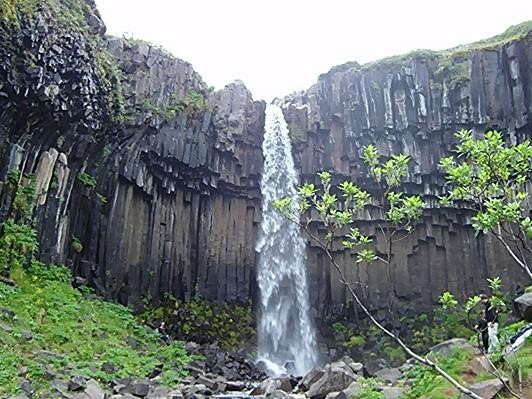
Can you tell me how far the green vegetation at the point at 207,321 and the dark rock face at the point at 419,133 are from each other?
3984mm

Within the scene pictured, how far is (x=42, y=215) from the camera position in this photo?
1591cm

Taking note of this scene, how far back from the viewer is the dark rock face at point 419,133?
78.9 feet

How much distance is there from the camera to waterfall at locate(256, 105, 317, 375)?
23.6m

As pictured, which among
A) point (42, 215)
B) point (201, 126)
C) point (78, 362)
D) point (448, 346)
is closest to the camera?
point (448, 346)

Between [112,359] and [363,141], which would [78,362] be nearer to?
[112,359]

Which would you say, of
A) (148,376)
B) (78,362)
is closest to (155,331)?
(148,376)

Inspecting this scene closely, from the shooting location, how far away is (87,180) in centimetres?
1858

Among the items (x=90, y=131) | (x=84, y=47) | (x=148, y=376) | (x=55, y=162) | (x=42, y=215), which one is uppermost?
(x=84, y=47)

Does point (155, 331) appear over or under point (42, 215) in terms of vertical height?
under

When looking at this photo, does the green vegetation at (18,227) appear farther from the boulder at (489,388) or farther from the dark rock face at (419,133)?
the dark rock face at (419,133)

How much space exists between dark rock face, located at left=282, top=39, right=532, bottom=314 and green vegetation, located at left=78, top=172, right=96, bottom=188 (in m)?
11.1

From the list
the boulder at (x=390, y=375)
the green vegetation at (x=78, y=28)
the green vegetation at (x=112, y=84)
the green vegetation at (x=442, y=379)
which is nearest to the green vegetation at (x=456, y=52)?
the green vegetation at (x=112, y=84)

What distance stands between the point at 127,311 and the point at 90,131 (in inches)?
250

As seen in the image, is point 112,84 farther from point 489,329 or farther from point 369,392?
point 489,329
